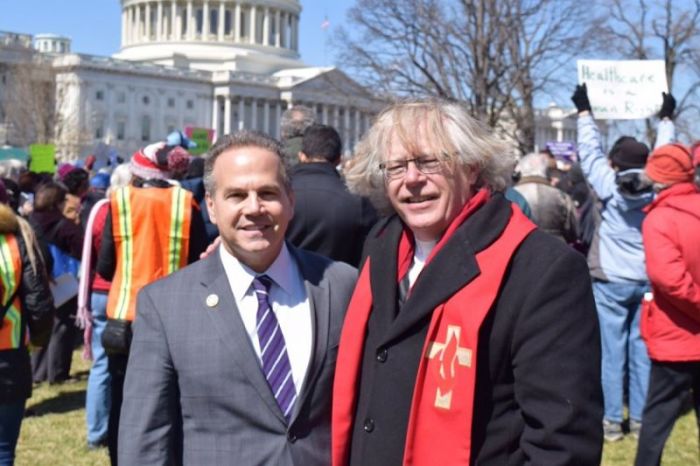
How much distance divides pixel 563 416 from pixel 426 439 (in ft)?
1.22

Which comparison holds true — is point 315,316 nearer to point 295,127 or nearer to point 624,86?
point 295,127

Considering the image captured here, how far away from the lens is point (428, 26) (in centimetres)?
2188

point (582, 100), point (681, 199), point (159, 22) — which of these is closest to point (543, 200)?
point (582, 100)

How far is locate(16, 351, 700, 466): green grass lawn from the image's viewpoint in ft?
22.7

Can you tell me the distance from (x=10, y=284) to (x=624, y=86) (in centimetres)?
588

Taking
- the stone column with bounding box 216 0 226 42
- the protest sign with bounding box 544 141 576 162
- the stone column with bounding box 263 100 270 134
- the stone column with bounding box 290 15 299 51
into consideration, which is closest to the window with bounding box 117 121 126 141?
the stone column with bounding box 216 0 226 42

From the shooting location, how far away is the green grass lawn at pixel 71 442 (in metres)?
6.91

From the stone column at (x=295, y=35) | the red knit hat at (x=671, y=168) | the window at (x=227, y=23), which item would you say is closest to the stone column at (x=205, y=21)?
the window at (x=227, y=23)

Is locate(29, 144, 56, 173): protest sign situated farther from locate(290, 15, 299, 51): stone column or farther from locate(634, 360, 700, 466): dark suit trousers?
locate(290, 15, 299, 51): stone column

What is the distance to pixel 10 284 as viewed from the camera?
17.1ft

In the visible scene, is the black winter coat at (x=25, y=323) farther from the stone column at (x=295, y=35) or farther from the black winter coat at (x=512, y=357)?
the stone column at (x=295, y=35)

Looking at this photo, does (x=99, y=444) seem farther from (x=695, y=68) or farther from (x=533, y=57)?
(x=695, y=68)

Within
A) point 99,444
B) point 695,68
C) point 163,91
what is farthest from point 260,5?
point 99,444

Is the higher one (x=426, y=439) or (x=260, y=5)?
(x=260, y=5)
